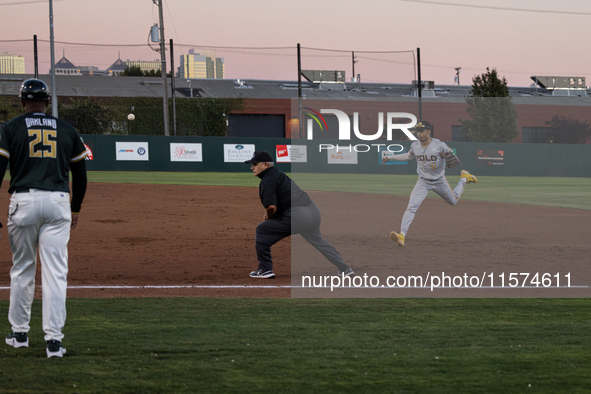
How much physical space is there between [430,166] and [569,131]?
2417 millimetres

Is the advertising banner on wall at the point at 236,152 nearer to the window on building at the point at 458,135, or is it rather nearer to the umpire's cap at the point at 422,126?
the window on building at the point at 458,135

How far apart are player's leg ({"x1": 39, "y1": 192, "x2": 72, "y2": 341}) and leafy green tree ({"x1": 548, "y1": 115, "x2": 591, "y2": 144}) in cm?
699

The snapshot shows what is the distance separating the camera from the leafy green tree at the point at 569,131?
8844 millimetres

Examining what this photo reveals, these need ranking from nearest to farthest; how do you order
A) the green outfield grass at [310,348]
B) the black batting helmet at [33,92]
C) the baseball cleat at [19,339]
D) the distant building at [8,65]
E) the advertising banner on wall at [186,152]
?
the green outfield grass at [310,348] < the black batting helmet at [33,92] < the baseball cleat at [19,339] < the advertising banner on wall at [186,152] < the distant building at [8,65]

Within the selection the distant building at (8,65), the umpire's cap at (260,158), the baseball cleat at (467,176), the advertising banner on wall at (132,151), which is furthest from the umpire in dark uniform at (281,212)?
the distant building at (8,65)

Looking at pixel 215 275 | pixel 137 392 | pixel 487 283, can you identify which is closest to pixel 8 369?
pixel 137 392

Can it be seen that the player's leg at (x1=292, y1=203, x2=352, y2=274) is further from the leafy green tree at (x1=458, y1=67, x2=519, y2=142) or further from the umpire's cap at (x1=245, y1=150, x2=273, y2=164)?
the leafy green tree at (x1=458, y1=67, x2=519, y2=142)

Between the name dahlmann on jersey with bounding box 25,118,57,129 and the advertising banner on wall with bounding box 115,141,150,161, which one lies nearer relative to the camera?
the name dahlmann on jersey with bounding box 25,118,57,129

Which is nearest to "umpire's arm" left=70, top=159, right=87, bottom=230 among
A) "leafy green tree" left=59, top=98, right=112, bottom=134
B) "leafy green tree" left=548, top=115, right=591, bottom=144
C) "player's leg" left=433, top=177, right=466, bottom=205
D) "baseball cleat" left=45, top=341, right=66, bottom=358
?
"baseball cleat" left=45, top=341, right=66, bottom=358

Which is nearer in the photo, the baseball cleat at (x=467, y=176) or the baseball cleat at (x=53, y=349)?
the baseball cleat at (x=53, y=349)

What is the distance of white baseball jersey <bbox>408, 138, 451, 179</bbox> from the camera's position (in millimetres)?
8359

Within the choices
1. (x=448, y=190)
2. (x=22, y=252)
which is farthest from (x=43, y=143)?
(x=448, y=190)

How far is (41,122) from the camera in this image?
13.6ft

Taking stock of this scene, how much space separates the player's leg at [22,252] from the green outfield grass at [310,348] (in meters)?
0.28
